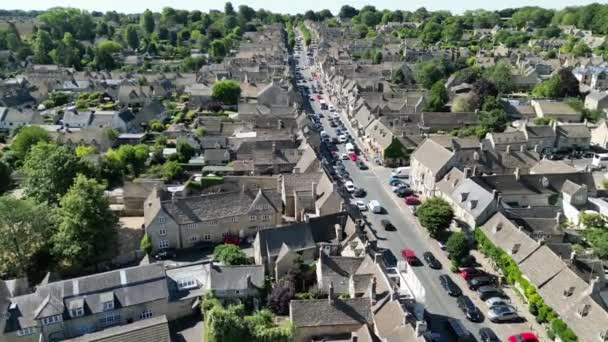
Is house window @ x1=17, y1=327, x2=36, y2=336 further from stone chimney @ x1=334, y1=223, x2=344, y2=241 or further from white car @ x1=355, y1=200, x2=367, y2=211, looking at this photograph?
white car @ x1=355, y1=200, x2=367, y2=211

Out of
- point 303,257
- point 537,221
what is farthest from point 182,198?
point 537,221

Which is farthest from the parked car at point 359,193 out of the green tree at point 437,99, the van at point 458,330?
the green tree at point 437,99

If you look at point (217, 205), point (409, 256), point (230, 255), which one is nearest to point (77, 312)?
point (230, 255)

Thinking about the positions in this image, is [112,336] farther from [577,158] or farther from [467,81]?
[467,81]

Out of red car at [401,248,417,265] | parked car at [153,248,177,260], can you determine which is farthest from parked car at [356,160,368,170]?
parked car at [153,248,177,260]

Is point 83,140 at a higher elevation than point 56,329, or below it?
higher
